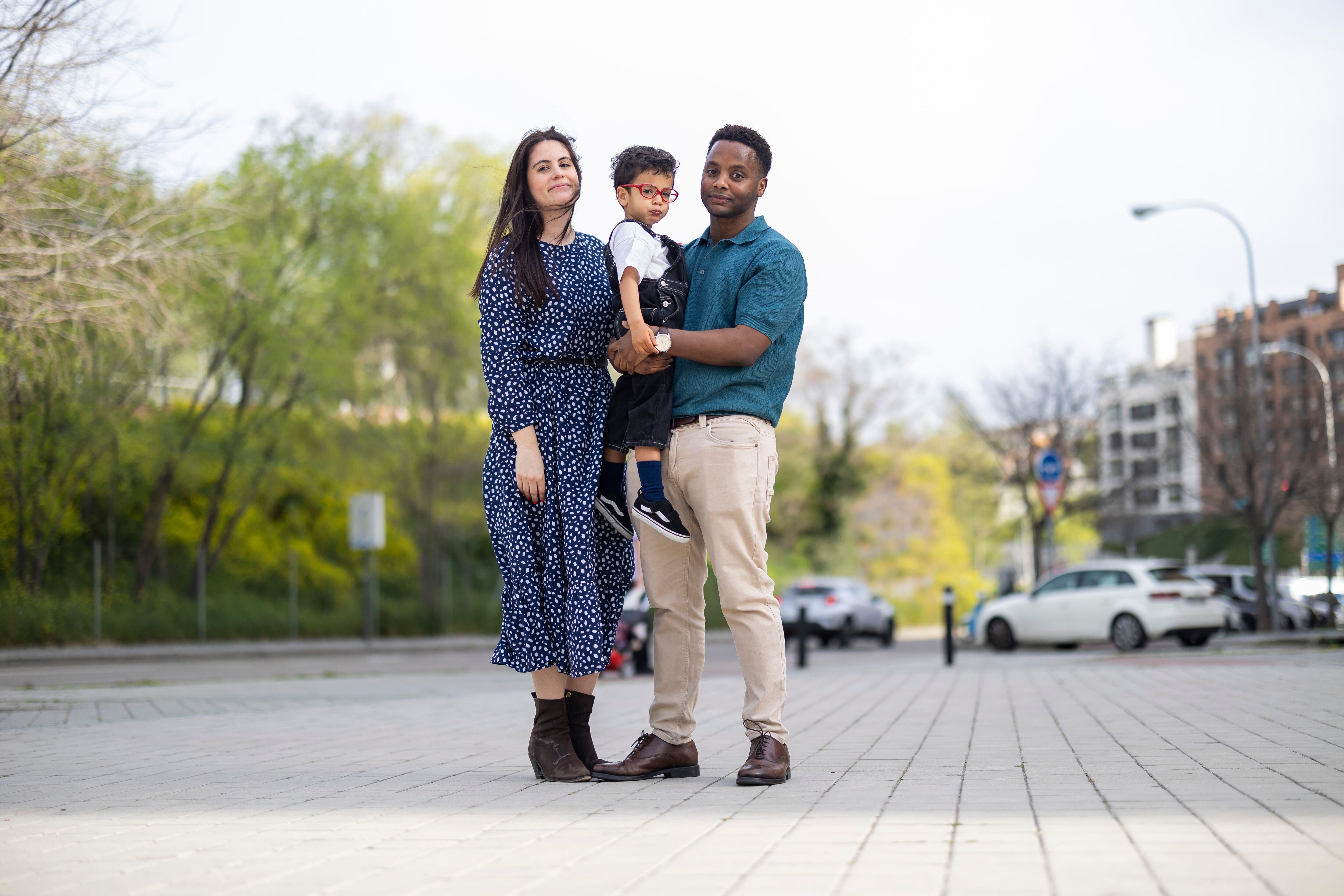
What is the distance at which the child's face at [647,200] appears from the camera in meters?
4.80

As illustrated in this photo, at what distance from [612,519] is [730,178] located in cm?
137

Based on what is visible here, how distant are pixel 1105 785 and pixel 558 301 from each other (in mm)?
2645

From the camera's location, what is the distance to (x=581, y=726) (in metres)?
5.11

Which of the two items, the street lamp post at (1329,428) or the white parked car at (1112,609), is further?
the street lamp post at (1329,428)

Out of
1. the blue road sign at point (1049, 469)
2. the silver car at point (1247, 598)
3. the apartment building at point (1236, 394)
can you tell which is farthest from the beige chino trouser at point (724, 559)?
the silver car at point (1247, 598)

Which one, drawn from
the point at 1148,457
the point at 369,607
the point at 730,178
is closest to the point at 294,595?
the point at 369,607

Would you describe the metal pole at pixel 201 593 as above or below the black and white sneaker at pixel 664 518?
below

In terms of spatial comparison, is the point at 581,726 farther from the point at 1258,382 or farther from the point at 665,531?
the point at 1258,382

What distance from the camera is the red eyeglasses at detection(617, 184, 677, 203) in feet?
15.8

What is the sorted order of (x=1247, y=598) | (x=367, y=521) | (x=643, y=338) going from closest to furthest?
(x=643, y=338) < (x=367, y=521) < (x=1247, y=598)

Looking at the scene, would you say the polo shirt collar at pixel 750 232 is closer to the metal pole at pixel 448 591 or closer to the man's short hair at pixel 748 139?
the man's short hair at pixel 748 139

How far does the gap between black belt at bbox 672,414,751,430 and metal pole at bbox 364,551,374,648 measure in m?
20.9

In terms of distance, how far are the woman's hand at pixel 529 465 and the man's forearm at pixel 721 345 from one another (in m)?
0.67

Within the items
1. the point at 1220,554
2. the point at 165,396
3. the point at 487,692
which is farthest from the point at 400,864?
the point at 1220,554
